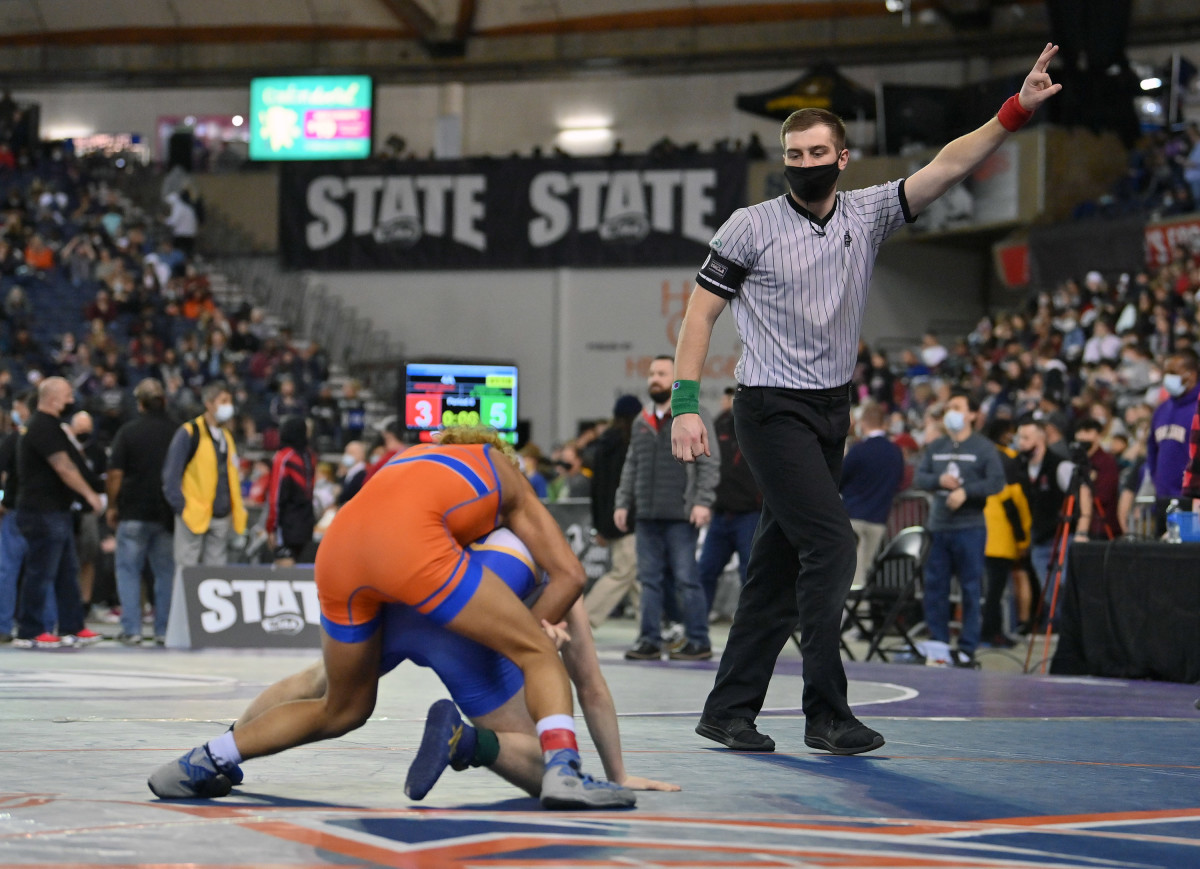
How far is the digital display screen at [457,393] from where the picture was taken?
13.6m

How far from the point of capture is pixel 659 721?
5949 millimetres

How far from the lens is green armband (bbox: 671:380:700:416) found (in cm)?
484

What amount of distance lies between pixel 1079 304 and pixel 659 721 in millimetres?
17913

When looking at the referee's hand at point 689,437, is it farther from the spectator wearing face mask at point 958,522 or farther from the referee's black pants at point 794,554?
the spectator wearing face mask at point 958,522

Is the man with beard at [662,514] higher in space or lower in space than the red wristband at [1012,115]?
lower

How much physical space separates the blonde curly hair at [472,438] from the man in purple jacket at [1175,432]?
6995 mm

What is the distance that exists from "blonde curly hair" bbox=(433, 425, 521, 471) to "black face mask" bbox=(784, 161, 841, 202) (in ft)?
4.80

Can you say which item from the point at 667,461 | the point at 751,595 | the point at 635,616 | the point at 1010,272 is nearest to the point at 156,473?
the point at 667,461

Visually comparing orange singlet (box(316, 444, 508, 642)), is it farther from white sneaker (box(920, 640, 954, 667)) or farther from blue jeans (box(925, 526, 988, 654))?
blue jeans (box(925, 526, 988, 654))

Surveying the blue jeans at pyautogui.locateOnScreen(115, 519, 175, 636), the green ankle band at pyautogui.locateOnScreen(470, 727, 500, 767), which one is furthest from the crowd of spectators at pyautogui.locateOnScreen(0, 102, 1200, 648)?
the green ankle band at pyautogui.locateOnScreen(470, 727, 500, 767)

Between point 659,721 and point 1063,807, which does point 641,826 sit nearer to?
point 1063,807

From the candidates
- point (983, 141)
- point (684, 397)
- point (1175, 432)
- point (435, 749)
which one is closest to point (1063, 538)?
point (1175, 432)

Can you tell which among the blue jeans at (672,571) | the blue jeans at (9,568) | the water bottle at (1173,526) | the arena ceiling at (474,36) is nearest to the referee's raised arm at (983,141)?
the water bottle at (1173,526)

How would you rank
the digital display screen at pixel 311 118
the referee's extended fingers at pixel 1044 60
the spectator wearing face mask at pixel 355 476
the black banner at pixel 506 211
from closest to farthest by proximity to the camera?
the referee's extended fingers at pixel 1044 60, the spectator wearing face mask at pixel 355 476, the black banner at pixel 506 211, the digital display screen at pixel 311 118
